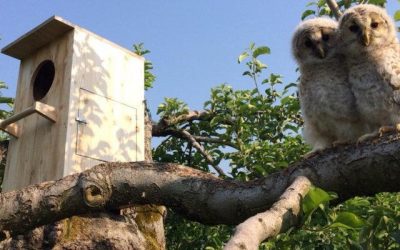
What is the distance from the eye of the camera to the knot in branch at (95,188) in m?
2.91

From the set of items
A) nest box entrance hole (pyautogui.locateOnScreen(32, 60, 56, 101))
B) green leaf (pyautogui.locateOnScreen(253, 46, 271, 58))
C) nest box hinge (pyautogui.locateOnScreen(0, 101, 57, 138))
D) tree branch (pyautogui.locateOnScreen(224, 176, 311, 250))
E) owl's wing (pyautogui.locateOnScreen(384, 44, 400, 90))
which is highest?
green leaf (pyautogui.locateOnScreen(253, 46, 271, 58))

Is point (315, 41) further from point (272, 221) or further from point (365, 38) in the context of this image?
point (272, 221)

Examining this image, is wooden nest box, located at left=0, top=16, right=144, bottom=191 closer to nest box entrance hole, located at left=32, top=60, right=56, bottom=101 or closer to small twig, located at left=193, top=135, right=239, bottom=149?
nest box entrance hole, located at left=32, top=60, right=56, bottom=101

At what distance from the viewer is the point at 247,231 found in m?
1.57

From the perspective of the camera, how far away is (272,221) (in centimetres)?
177

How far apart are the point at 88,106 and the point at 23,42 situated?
1.02 m

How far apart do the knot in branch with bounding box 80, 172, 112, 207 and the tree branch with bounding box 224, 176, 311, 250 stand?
3.62 ft

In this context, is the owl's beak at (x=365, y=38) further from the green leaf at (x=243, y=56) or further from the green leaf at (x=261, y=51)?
the green leaf at (x=243, y=56)

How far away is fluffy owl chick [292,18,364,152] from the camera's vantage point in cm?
338

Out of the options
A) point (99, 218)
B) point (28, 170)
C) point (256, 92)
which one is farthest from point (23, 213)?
point (256, 92)

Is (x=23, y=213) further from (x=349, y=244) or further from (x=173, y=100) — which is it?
(x=173, y=100)

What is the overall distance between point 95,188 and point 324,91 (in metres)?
1.45

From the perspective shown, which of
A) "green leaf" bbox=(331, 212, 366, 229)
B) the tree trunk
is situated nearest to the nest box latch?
the tree trunk

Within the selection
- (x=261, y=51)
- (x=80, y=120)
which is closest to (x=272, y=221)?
(x=80, y=120)
